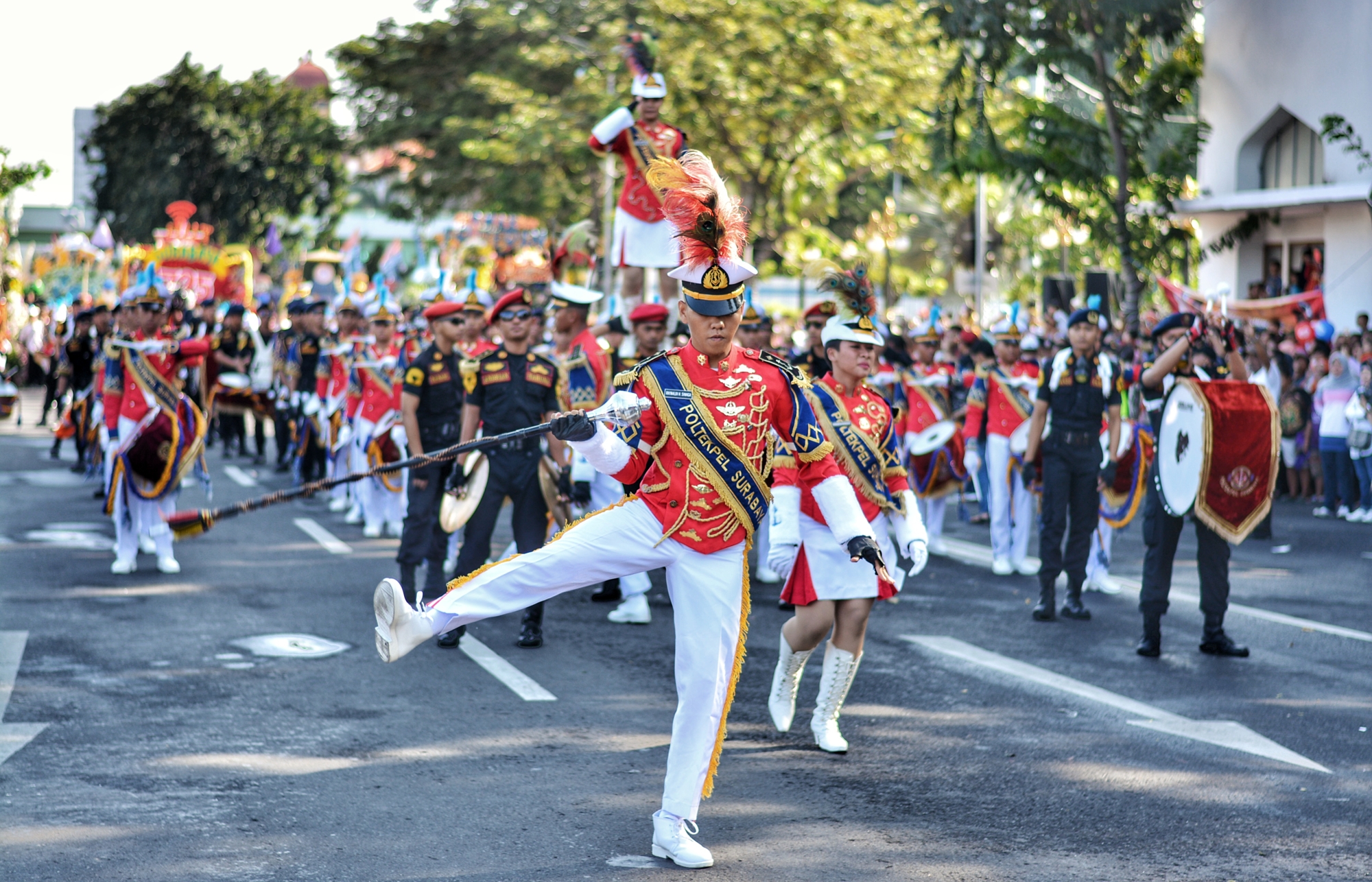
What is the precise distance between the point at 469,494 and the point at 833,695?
123 inches

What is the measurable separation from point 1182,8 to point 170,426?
16.2m

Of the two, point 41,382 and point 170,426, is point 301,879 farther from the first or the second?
point 41,382

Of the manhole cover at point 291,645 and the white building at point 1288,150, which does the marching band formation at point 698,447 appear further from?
the white building at point 1288,150

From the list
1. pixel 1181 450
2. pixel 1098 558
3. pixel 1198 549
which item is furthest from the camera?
pixel 1098 558

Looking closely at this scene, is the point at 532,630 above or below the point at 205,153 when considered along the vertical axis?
below

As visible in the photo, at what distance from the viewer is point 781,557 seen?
266 inches

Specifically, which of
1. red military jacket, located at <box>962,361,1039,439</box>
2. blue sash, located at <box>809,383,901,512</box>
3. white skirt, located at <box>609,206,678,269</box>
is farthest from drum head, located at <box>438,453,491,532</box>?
red military jacket, located at <box>962,361,1039,439</box>

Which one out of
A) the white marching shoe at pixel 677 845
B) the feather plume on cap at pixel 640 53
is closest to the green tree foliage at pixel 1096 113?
the feather plume on cap at pixel 640 53

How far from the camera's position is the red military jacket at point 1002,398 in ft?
41.7

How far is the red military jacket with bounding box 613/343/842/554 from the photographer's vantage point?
5441 millimetres

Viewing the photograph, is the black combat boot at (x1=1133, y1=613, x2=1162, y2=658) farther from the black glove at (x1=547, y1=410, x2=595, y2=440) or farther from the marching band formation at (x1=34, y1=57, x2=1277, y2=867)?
the black glove at (x1=547, y1=410, x2=595, y2=440)

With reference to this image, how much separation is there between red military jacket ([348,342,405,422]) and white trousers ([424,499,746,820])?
8971 millimetres

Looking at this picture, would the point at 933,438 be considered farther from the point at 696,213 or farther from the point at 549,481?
the point at 696,213

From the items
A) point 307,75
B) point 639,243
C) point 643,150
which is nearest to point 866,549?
point 643,150
